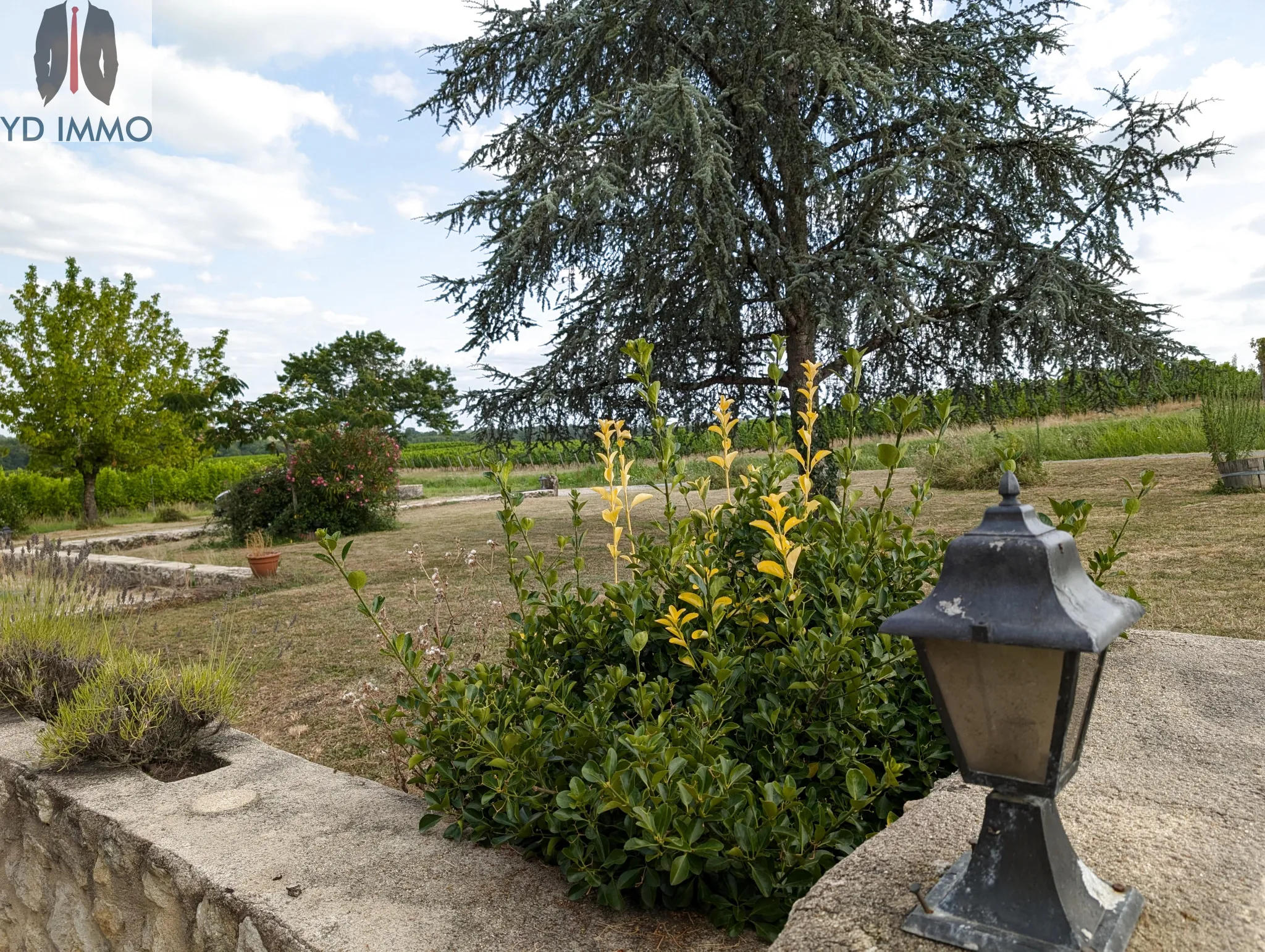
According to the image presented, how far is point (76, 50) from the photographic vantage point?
932 cm

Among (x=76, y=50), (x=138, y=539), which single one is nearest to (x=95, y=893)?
(x=76, y=50)

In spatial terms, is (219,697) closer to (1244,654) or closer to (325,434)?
(1244,654)

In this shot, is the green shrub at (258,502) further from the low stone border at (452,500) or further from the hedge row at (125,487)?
the hedge row at (125,487)

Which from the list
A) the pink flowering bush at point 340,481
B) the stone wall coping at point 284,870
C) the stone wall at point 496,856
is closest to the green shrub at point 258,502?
the pink flowering bush at point 340,481

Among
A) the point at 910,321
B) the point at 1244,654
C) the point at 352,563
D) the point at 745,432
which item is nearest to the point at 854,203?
the point at 910,321

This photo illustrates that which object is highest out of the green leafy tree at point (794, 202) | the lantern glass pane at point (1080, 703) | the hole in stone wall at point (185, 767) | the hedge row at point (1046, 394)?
the green leafy tree at point (794, 202)

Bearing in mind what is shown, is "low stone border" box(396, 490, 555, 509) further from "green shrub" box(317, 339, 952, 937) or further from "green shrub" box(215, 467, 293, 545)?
"green shrub" box(317, 339, 952, 937)

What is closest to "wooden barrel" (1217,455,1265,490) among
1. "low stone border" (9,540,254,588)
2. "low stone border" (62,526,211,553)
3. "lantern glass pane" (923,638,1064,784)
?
"lantern glass pane" (923,638,1064,784)

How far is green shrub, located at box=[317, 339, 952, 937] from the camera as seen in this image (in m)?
1.58

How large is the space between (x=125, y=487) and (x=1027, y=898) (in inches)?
1060

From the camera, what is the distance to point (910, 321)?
29.0ft

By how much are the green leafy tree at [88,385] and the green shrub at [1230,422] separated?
70.4ft

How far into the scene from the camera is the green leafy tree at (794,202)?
9.02m

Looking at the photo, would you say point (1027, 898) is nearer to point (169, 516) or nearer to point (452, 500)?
point (452, 500)
